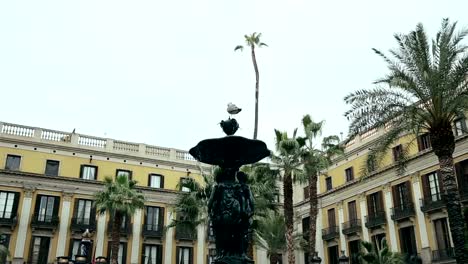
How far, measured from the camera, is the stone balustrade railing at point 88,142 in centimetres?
3537

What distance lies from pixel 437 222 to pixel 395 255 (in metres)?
5.03

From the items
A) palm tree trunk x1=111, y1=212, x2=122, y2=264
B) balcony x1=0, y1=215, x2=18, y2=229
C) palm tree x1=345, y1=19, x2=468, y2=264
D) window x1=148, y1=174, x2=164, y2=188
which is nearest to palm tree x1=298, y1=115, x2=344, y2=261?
palm tree x1=345, y1=19, x2=468, y2=264

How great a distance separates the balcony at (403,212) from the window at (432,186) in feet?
4.62

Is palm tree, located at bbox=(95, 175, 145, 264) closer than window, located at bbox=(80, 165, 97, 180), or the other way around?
palm tree, located at bbox=(95, 175, 145, 264)

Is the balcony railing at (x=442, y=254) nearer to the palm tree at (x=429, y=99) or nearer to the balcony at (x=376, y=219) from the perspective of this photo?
the balcony at (x=376, y=219)

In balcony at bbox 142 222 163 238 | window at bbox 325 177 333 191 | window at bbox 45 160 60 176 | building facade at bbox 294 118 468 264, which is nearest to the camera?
building facade at bbox 294 118 468 264

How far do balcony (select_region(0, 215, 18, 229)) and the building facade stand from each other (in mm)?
21388

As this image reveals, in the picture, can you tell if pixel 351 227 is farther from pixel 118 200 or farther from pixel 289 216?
pixel 118 200

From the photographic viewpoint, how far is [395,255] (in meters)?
26.8

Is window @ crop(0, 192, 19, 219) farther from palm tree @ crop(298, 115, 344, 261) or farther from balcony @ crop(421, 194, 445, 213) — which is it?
balcony @ crop(421, 194, 445, 213)

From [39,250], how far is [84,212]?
4.04 m

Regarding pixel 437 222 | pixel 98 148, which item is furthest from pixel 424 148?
pixel 98 148

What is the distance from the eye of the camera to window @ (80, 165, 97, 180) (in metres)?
36.9

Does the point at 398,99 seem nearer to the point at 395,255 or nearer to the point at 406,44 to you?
the point at 406,44
